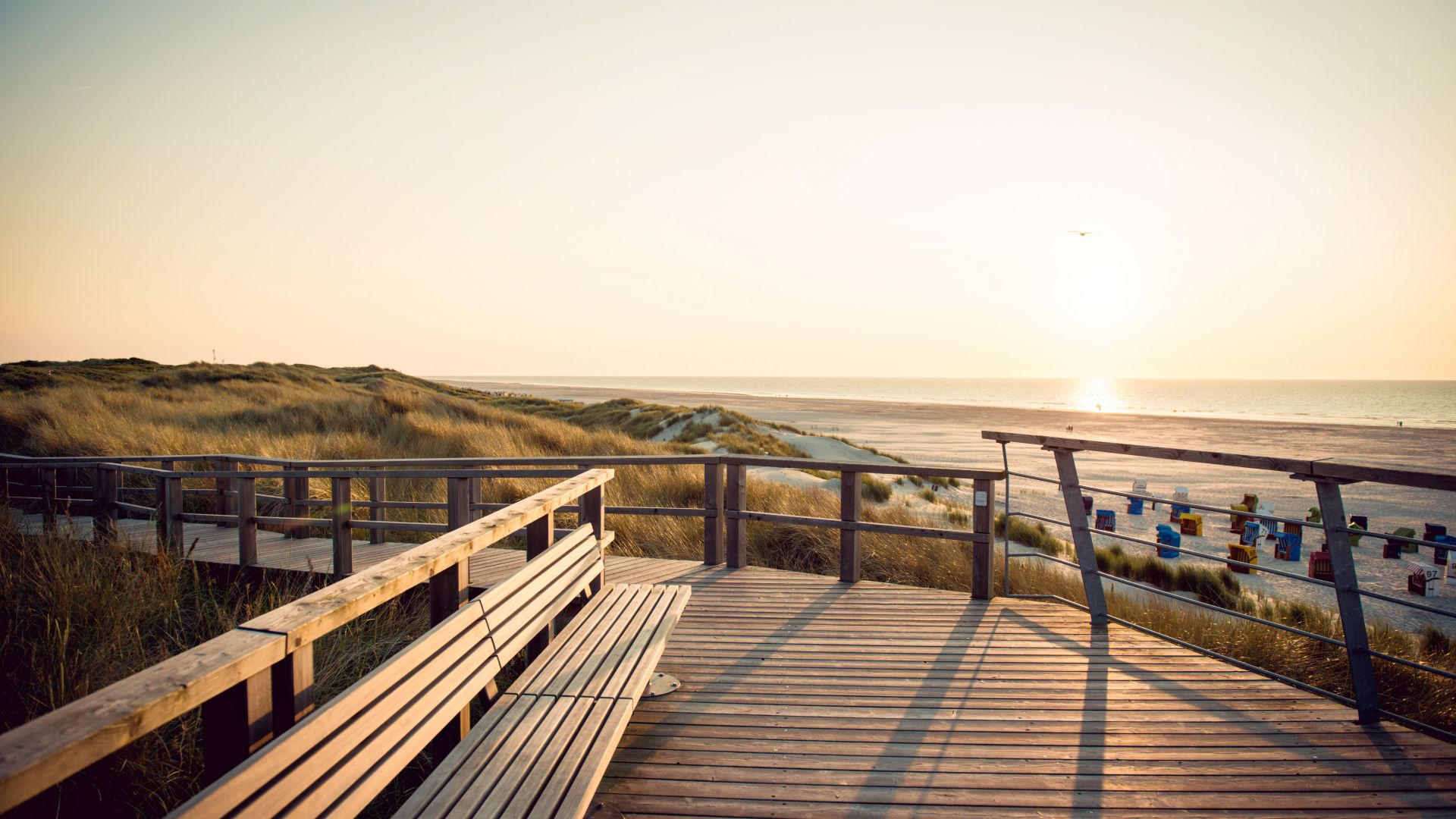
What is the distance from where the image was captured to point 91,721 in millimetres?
1191

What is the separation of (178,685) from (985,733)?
3162mm

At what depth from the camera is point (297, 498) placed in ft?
27.5

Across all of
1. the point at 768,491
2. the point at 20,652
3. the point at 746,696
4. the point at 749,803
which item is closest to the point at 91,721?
the point at 749,803

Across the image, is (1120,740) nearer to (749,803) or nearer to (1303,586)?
(749,803)

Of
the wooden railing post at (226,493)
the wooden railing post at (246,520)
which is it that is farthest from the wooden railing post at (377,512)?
the wooden railing post at (226,493)

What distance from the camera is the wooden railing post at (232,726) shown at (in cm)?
157

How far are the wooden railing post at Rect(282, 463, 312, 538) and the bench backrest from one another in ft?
20.5

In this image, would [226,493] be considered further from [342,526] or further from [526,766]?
[526,766]

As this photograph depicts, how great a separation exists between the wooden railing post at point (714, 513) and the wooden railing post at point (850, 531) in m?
1.10

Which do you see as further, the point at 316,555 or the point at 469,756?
the point at 316,555

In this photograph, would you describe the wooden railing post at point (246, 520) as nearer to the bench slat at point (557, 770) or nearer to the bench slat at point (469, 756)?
the bench slat at point (469, 756)

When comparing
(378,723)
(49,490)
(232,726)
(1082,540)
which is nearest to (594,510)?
(378,723)

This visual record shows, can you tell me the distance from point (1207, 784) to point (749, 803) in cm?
190

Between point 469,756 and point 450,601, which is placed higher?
point 450,601
